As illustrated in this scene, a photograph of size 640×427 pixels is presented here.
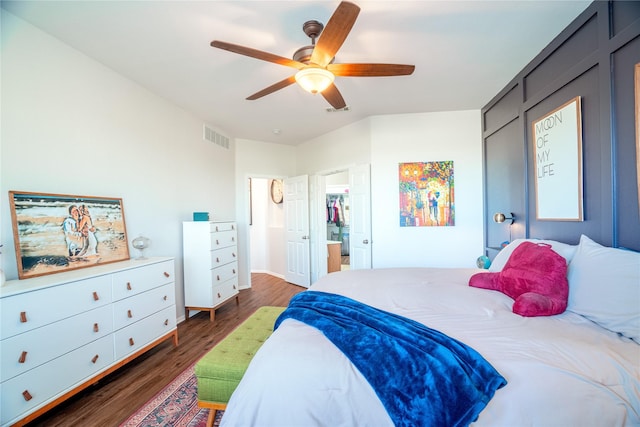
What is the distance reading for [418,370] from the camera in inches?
37.4

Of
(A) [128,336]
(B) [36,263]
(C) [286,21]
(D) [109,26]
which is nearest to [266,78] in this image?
(C) [286,21]

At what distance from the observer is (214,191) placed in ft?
12.9

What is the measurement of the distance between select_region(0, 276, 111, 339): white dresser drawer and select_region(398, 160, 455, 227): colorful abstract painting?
127 inches

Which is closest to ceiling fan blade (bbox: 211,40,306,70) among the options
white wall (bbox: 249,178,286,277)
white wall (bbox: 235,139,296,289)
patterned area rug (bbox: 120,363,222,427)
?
patterned area rug (bbox: 120,363,222,427)

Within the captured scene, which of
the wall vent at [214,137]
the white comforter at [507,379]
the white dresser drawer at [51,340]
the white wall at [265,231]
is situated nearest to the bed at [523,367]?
the white comforter at [507,379]

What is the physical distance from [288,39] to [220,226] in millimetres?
2280

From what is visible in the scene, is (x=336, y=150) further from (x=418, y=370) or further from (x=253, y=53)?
(x=418, y=370)

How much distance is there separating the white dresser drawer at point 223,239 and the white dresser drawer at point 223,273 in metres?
A: 0.28

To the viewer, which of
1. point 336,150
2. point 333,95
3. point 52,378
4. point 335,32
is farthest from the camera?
point 336,150

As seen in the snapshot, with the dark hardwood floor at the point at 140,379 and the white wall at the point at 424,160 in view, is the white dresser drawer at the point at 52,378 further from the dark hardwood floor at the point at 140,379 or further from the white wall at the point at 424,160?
the white wall at the point at 424,160

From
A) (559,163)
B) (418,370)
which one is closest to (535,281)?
(418,370)

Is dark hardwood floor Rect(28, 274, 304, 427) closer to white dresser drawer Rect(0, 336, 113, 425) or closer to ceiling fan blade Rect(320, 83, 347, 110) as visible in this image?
white dresser drawer Rect(0, 336, 113, 425)

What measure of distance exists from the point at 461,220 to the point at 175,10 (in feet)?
11.9

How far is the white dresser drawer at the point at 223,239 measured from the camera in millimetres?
3209
